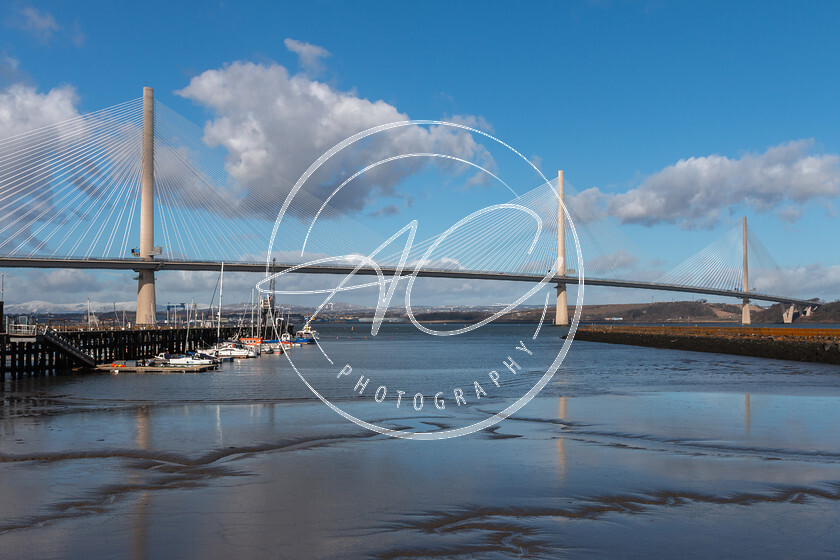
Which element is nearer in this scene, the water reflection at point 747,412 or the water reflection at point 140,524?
the water reflection at point 140,524

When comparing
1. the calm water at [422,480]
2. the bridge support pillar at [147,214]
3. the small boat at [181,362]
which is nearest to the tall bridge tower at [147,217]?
the bridge support pillar at [147,214]

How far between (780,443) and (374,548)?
44.0 feet

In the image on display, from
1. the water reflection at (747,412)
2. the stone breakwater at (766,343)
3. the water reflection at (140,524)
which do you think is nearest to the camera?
the water reflection at (140,524)

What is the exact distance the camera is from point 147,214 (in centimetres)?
8025

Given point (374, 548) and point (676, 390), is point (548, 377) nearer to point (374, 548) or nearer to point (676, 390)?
point (676, 390)

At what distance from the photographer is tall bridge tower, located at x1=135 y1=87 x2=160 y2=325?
7819cm

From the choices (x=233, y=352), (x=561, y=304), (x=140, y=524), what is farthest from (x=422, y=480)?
(x=561, y=304)

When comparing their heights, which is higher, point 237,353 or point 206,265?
point 206,265

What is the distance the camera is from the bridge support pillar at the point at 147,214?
78.2 metres

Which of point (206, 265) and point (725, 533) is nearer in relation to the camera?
point (725, 533)

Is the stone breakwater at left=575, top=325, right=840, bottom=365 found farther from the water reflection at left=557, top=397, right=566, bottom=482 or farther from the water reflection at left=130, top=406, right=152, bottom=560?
the water reflection at left=130, top=406, right=152, bottom=560

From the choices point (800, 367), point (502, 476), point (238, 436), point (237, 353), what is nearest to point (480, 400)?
point (238, 436)

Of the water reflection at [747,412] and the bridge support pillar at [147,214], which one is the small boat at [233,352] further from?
the water reflection at [747,412]

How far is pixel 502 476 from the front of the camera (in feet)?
54.6
